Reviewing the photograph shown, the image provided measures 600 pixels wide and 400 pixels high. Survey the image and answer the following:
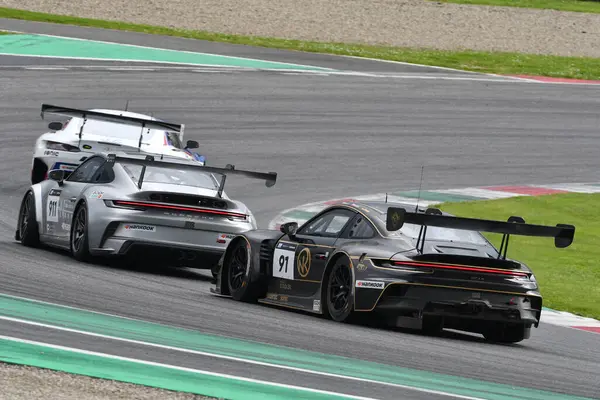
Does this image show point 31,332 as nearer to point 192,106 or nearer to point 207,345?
point 207,345

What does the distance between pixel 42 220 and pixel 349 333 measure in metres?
5.60

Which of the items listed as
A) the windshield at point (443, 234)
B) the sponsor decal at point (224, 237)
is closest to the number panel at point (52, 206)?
the sponsor decal at point (224, 237)

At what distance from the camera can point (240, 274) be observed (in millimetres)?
12117

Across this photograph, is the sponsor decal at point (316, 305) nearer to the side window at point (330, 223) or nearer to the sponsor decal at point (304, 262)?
the sponsor decal at point (304, 262)

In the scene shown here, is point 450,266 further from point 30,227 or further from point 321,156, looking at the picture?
point 321,156

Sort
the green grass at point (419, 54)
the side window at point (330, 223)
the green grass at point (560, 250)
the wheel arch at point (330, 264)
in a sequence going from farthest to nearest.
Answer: the green grass at point (419, 54) < the green grass at point (560, 250) < the side window at point (330, 223) < the wheel arch at point (330, 264)

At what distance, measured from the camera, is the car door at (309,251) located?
11227 mm

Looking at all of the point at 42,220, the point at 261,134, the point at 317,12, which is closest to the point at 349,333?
the point at 42,220

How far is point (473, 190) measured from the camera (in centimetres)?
2311

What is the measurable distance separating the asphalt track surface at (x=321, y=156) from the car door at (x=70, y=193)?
401 mm

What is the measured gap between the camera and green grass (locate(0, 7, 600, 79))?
38.0 m

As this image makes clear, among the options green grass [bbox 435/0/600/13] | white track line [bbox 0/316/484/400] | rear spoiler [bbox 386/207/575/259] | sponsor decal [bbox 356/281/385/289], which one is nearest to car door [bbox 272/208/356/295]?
sponsor decal [bbox 356/281/385/289]

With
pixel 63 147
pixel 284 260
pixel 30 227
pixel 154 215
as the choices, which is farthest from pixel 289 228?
pixel 63 147

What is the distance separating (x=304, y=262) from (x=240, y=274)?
0.96 meters
